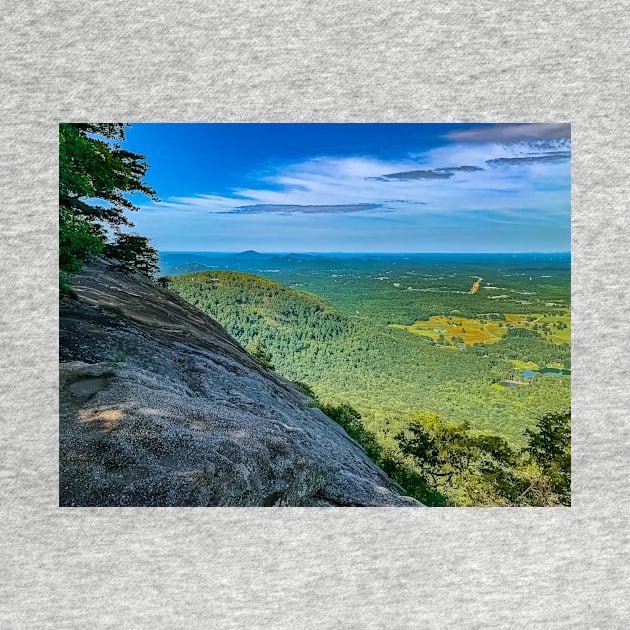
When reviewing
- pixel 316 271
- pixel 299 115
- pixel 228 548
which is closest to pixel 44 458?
pixel 228 548

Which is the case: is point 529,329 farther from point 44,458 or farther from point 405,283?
point 44,458

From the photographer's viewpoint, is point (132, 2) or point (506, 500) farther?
point (506, 500)

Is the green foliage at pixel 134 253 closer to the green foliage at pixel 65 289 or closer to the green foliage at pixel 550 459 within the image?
the green foliage at pixel 65 289

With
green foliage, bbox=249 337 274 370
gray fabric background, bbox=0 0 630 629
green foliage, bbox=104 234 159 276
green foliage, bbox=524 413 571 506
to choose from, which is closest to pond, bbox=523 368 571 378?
gray fabric background, bbox=0 0 630 629

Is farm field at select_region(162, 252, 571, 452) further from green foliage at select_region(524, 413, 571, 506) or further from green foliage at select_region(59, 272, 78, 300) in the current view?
green foliage at select_region(59, 272, 78, 300)

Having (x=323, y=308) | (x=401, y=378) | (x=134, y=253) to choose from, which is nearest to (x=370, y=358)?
(x=401, y=378)

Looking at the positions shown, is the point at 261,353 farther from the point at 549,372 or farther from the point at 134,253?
the point at 549,372
